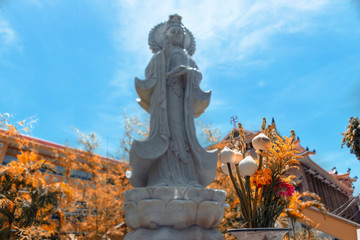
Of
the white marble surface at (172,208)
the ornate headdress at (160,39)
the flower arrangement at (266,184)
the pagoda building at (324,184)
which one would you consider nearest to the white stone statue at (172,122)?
the ornate headdress at (160,39)

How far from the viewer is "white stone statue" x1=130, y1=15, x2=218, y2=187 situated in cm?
414

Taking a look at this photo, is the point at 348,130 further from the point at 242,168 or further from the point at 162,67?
the point at 242,168

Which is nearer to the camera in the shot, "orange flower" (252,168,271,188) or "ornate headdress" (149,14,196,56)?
"orange flower" (252,168,271,188)

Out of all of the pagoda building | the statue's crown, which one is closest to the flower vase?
the statue's crown

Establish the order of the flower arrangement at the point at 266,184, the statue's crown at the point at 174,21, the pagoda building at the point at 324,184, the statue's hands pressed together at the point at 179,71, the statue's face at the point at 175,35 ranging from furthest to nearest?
the pagoda building at the point at 324,184, the statue's crown at the point at 174,21, the statue's face at the point at 175,35, the statue's hands pressed together at the point at 179,71, the flower arrangement at the point at 266,184

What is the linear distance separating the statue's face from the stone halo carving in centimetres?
48

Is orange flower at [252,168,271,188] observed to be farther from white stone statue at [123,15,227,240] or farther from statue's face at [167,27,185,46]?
statue's face at [167,27,185,46]

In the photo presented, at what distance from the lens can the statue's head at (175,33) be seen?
17.6 ft

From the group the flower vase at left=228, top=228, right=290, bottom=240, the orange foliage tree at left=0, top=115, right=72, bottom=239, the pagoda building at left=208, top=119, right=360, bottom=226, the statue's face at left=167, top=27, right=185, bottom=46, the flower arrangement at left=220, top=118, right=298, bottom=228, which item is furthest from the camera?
the pagoda building at left=208, top=119, right=360, bottom=226

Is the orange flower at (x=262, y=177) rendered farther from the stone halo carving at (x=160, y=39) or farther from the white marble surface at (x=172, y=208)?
the stone halo carving at (x=160, y=39)

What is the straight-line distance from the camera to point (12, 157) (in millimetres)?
11203

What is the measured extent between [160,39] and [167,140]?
278cm

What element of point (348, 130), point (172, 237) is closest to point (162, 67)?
point (172, 237)

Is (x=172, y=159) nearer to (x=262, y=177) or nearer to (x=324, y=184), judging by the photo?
(x=262, y=177)
